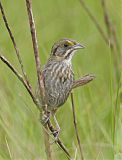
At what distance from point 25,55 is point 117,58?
1377 millimetres

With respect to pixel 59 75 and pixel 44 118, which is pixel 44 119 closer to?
pixel 44 118

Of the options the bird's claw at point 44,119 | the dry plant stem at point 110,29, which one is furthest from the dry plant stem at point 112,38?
the bird's claw at point 44,119

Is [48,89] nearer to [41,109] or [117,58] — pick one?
[41,109]

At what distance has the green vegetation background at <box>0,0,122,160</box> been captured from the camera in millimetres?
3888

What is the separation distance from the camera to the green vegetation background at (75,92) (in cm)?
389

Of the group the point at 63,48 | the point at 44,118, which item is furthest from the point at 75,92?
the point at 44,118

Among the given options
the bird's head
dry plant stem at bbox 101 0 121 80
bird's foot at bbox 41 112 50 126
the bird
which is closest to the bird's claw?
bird's foot at bbox 41 112 50 126

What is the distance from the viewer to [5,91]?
5.10 m

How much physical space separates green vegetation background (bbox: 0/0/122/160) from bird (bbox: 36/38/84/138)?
78 mm

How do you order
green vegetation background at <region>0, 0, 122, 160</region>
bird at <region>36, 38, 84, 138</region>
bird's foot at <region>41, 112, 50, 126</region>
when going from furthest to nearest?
bird at <region>36, 38, 84, 138</region> → green vegetation background at <region>0, 0, 122, 160</region> → bird's foot at <region>41, 112, 50, 126</region>

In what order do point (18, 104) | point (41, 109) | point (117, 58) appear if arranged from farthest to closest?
1. point (117, 58)
2. point (18, 104)
3. point (41, 109)

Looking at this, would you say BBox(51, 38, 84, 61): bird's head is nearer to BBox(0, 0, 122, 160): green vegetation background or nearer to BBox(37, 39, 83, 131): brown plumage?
BBox(37, 39, 83, 131): brown plumage

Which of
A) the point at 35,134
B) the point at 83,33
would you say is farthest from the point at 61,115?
the point at 83,33

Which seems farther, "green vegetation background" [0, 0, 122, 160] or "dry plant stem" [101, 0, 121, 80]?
"dry plant stem" [101, 0, 121, 80]
